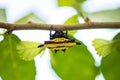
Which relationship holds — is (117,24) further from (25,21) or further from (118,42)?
(25,21)

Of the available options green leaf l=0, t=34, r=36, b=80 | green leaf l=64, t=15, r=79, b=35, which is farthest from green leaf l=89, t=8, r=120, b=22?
green leaf l=0, t=34, r=36, b=80

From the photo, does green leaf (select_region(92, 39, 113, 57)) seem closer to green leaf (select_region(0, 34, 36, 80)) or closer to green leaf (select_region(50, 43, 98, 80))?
green leaf (select_region(50, 43, 98, 80))

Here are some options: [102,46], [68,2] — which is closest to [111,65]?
[102,46]

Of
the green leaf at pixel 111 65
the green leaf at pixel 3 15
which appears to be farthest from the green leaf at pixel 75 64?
the green leaf at pixel 3 15

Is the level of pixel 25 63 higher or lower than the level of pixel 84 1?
lower

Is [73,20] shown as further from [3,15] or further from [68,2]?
[3,15]

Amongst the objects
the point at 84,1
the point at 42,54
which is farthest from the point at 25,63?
the point at 84,1
